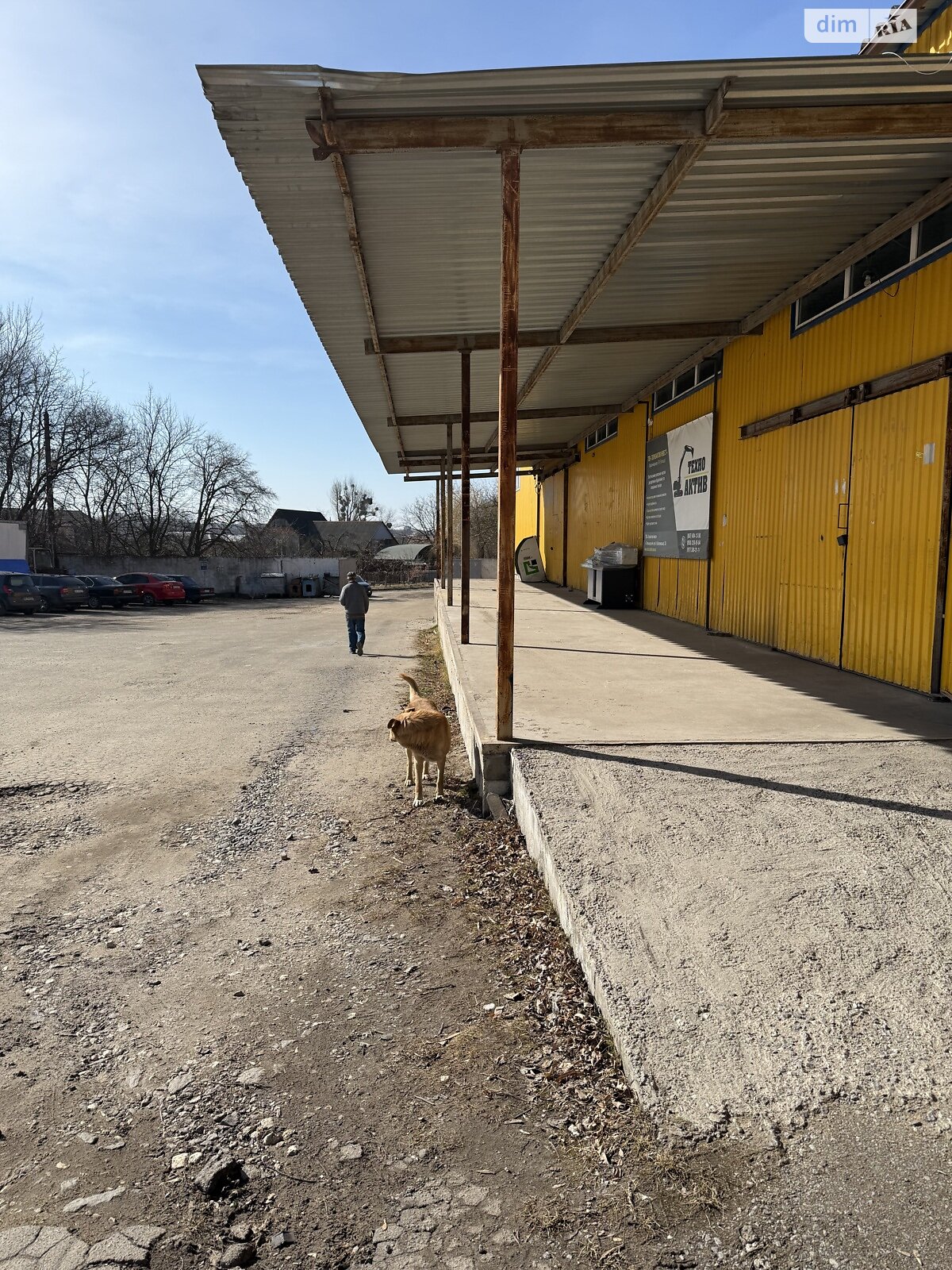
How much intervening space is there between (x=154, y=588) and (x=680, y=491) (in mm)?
26135

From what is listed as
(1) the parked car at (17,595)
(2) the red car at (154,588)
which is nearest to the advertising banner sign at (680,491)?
(1) the parked car at (17,595)

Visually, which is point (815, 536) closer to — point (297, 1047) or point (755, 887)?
point (755, 887)

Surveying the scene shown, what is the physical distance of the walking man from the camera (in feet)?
46.3

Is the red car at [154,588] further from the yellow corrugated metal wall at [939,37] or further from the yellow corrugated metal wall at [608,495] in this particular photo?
the yellow corrugated metal wall at [939,37]

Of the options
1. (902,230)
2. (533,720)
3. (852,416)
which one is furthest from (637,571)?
(533,720)

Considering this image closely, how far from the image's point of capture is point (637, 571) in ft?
48.9

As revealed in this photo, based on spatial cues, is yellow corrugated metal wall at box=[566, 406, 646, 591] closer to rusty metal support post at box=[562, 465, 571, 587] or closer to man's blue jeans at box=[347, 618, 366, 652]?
rusty metal support post at box=[562, 465, 571, 587]

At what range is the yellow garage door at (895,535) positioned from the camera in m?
6.19

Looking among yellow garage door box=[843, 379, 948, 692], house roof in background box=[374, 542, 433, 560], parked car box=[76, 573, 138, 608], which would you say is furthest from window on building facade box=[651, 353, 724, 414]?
house roof in background box=[374, 542, 433, 560]

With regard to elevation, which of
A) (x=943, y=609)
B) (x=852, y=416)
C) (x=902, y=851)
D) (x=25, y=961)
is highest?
(x=852, y=416)

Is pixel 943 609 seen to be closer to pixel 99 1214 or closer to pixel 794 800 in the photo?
pixel 794 800

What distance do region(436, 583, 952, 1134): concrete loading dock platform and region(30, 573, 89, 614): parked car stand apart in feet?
87.4

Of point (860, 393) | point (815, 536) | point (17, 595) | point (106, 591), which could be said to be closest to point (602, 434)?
point (815, 536)

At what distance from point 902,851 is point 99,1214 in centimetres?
327
